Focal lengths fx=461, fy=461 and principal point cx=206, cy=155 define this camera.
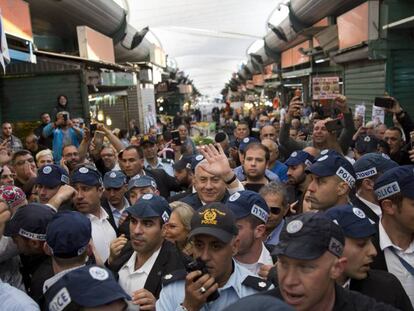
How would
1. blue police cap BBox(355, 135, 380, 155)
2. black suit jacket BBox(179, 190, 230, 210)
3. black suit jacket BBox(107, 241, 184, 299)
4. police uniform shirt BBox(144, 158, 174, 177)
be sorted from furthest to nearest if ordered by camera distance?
police uniform shirt BBox(144, 158, 174, 177) < blue police cap BBox(355, 135, 380, 155) < black suit jacket BBox(179, 190, 230, 210) < black suit jacket BBox(107, 241, 184, 299)

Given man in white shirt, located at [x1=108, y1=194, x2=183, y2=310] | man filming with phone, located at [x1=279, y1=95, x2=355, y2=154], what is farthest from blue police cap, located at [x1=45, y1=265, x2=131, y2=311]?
man filming with phone, located at [x1=279, y1=95, x2=355, y2=154]

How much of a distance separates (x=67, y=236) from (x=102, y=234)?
1.27 m

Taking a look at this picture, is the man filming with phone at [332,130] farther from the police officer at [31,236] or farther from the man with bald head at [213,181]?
the police officer at [31,236]

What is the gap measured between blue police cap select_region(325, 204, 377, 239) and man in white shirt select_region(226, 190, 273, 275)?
59 cm

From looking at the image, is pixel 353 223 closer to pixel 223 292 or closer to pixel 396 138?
pixel 223 292

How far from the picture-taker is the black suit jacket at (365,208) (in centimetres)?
349

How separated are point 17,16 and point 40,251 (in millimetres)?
5584

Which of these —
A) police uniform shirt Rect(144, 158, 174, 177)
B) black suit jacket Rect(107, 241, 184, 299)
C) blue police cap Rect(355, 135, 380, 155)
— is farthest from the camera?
police uniform shirt Rect(144, 158, 174, 177)

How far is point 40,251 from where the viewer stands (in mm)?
3150

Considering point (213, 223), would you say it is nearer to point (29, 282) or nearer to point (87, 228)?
point (87, 228)

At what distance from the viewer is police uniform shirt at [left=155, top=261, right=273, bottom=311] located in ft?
8.23

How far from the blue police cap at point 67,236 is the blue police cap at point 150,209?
450 millimetres

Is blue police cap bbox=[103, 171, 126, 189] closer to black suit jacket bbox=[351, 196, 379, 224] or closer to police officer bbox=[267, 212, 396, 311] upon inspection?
black suit jacket bbox=[351, 196, 379, 224]

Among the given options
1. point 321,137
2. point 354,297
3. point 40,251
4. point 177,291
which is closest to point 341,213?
point 354,297
